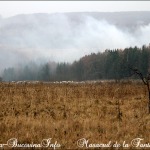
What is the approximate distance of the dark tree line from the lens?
99.6m

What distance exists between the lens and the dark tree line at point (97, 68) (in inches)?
3920

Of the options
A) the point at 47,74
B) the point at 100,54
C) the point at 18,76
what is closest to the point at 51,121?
→ the point at 47,74

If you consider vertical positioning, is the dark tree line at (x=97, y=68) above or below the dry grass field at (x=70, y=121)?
above

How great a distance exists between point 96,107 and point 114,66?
88.4 m

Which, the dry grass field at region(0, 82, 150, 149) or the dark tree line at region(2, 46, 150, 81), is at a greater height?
the dark tree line at region(2, 46, 150, 81)

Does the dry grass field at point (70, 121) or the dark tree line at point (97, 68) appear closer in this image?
the dry grass field at point (70, 121)

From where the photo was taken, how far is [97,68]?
413 ft

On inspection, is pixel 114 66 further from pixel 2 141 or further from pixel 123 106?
pixel 2 141

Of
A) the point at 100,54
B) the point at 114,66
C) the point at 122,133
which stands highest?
the point at 100,54

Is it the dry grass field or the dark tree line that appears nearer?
the dry grass field

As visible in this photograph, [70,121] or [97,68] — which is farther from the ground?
[97,68]

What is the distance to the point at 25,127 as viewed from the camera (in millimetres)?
10281

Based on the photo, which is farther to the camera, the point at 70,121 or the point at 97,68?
the point at 97,68

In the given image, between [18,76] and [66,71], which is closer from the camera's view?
[66,71]
